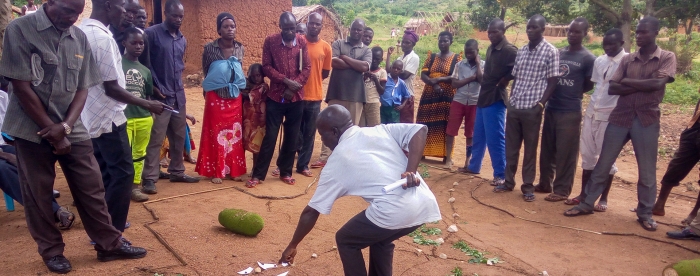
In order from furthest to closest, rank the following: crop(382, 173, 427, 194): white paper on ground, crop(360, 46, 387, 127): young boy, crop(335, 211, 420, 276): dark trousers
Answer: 1. crop(360, 46, 387, 127): young boy
2. crop(335, 211, 420, 276): dark trousers
3. crop(382, 173, 427, 194): white paper on ground

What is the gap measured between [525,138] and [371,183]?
3.65 m

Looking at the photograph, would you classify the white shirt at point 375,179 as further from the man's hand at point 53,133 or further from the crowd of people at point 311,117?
the man's hand at point 53,133

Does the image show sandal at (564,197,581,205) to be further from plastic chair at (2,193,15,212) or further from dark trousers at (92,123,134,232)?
plastic chair at (2,193,15,212)

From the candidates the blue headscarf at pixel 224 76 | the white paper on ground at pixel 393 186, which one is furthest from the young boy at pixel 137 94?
the white paper on ground at pixel 393 186

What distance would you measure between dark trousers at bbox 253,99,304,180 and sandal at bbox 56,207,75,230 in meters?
2.18

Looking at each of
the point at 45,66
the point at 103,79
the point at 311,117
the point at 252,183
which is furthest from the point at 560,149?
the point at 45,66

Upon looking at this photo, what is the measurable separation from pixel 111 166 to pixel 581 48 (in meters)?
4.67

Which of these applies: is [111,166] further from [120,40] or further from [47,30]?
[120,40]

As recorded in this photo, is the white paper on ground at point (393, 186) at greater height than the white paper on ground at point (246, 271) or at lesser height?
greater

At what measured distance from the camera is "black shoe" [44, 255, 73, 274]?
360cm

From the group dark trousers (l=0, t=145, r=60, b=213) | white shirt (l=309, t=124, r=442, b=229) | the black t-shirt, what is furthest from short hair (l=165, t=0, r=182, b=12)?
the black t-shirt

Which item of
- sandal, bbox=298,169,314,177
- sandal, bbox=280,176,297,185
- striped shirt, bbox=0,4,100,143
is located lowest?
sandal, bbox=298,169,314,177

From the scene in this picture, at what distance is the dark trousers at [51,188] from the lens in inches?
134

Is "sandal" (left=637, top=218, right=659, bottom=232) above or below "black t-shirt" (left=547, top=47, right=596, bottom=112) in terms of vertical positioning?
below
